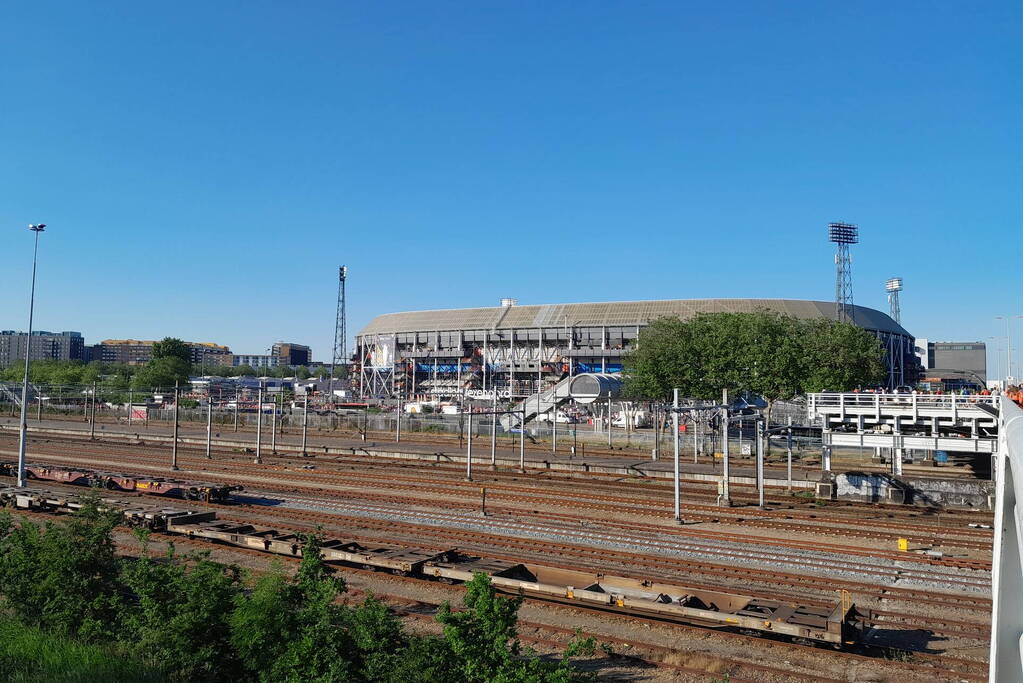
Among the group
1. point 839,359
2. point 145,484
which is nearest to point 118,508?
point 145,484

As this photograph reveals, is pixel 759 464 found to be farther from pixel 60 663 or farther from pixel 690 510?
pixel 60 663

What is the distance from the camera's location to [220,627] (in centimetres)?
1202

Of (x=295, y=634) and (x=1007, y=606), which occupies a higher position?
(x=1007, y=606)

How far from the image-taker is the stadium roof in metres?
103

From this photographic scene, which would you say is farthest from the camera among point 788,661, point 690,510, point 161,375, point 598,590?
point 161,375

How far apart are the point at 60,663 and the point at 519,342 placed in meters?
106

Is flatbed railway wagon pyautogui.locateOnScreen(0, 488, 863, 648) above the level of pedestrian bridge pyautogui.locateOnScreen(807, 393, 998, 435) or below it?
below

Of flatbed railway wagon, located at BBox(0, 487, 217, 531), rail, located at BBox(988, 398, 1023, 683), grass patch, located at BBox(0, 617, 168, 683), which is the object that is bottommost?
flatbed railway wagon, located at BBox(0, 487, 217, 531)

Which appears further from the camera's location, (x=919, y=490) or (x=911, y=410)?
(x=919, y=490)

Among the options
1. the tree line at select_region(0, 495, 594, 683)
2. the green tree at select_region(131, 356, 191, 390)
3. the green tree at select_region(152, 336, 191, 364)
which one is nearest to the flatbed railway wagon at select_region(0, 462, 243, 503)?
the tree line at select_region(0, 495, 594, 683)

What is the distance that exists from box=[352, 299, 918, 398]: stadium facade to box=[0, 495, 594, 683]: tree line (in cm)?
9110

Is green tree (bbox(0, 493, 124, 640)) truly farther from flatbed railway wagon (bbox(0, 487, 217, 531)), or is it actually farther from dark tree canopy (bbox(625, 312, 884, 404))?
dark tree canopy (bbox(625, 312, 884, 404))

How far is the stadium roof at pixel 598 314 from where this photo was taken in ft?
338

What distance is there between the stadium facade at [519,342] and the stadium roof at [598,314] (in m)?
0.16
